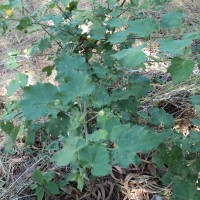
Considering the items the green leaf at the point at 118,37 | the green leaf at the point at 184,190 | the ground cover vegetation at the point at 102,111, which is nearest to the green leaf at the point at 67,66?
the ground cover vegetation at the point at 102,111

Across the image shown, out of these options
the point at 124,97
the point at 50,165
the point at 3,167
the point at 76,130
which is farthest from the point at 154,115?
the point at 3,167

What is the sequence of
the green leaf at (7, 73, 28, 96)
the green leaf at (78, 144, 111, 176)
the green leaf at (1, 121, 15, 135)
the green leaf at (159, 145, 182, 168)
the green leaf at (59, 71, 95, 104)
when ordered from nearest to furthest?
the green leaf at (78, 144, 111, 176), the green leaf at (59, 71, 95, 104), the green leaf at (159, 145, 182, 168), the green leaf at (1, 121, 15, 135), the green leaf at (7, 73, 28, 96)

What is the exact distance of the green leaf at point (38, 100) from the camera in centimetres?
99

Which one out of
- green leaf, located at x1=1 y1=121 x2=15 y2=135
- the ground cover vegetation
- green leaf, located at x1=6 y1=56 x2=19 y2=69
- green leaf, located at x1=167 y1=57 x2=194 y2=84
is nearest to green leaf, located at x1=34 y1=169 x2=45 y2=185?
the ground cover vegetation

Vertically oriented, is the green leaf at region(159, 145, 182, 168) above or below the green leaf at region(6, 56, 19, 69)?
below

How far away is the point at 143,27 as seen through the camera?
99cm

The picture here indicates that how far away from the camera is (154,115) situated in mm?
1297

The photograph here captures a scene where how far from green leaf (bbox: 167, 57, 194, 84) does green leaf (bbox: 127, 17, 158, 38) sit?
0.13 metres

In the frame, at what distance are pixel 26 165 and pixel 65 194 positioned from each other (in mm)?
322

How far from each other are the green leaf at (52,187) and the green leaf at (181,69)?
25.3 inches

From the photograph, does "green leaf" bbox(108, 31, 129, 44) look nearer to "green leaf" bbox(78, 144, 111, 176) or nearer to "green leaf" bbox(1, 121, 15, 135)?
"green leaf" bbox(78, 144, 111, 176)

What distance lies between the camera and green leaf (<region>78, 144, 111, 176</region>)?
2.58ft

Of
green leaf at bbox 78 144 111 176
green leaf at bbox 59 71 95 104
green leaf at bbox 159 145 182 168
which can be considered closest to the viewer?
green leaf at bbox 78 144 111 176

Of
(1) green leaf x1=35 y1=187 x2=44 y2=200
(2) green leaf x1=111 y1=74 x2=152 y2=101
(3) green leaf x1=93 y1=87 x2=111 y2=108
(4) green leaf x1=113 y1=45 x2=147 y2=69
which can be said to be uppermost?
(4) green leaf x1=113 y1=45 x2=147 y2=69
